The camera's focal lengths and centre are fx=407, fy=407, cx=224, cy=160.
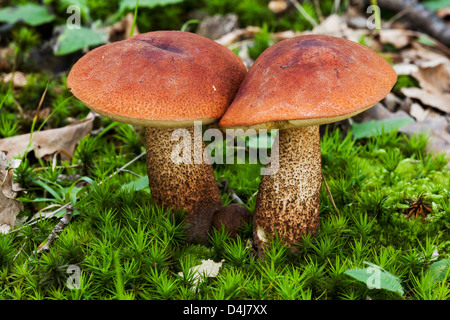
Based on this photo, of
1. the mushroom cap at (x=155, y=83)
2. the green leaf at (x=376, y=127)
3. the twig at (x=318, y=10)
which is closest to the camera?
the mushroom cap at (x=155, y=83)

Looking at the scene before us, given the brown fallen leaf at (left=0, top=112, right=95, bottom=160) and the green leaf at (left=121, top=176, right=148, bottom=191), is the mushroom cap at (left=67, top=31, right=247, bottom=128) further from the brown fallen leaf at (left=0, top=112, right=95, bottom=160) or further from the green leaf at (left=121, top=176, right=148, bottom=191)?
the brown fallen leaf at (left=0, top=112, right=95, bottom=160)

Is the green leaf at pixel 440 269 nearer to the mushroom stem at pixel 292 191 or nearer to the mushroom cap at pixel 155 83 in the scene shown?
the mushroom stem at pixel 292 191

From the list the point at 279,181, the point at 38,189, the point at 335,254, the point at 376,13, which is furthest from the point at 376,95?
the point at 376,13

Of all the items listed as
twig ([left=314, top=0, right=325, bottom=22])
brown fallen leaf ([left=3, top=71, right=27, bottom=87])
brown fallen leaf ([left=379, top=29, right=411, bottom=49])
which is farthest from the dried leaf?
twig ([left=314, top=0, right=325, bottom=22])

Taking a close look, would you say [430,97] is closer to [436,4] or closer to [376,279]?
[436,4]

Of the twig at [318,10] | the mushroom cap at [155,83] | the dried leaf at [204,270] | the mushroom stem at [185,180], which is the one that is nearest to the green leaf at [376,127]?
the mushroom stem at [185,180]

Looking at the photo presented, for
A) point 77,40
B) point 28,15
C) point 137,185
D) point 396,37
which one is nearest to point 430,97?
point 396,37
